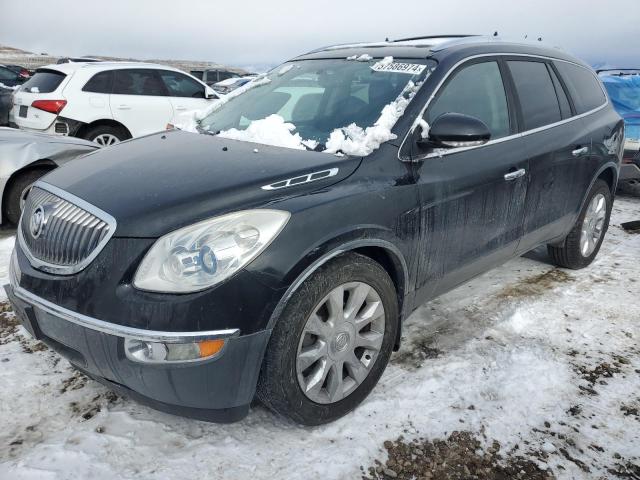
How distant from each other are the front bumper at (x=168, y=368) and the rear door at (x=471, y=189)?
1147mm

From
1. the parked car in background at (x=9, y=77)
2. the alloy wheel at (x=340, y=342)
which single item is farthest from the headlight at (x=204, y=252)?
the parked car in background at (x=9, y=77)

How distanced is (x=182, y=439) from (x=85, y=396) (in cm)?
61

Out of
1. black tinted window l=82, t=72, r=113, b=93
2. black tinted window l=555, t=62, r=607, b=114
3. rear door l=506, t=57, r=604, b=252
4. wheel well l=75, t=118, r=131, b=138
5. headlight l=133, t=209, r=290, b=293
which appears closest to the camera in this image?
headlight l=133, t=209, r=290, b=293

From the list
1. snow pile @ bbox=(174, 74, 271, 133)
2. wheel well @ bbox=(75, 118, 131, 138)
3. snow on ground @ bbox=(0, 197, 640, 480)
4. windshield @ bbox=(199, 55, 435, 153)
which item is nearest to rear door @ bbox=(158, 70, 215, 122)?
wheel well @ bbox=(75, 118, 131, 138)

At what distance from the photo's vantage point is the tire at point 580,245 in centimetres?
428

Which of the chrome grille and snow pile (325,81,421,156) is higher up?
snow pile (325,81,421,156)

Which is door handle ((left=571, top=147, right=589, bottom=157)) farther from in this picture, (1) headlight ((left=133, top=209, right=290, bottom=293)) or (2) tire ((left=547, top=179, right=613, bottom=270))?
(1) headlight ((left=133, top=209, right=290, bottom=293))

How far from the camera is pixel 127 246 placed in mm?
2002

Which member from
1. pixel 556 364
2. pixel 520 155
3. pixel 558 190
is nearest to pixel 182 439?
pixel 556 364

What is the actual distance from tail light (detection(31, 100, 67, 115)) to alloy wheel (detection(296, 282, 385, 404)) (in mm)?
6623

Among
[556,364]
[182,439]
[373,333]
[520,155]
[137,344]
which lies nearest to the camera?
[137,344]

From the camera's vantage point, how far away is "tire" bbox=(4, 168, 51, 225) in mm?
5113

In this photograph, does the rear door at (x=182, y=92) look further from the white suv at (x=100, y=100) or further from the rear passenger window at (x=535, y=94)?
the rear passenger window at (x=535, y=94)

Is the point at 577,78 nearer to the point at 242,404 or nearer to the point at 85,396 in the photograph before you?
the point at 242,404
